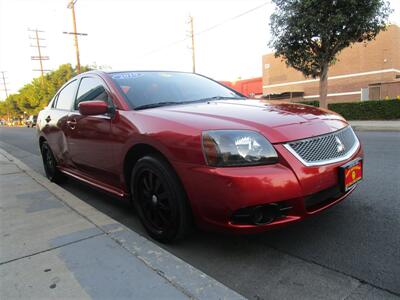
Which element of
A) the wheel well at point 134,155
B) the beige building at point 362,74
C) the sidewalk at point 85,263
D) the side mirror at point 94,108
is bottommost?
the sidewalk at point 85,263

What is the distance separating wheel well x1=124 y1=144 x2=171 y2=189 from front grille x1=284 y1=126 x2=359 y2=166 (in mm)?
1004

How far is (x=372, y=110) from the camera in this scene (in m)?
18.3

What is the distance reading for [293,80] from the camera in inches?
1724

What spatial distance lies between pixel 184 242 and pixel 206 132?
107 cm

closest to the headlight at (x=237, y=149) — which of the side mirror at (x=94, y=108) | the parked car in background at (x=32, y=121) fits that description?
the side mirror at (x=94, y=108)

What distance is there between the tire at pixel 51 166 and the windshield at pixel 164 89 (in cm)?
221

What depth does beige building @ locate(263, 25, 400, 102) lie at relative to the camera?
1371 inches

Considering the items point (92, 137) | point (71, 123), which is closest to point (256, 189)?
point (92, 137)

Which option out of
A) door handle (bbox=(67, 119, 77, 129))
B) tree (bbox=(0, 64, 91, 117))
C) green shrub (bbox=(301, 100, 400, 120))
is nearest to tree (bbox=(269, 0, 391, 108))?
green shrub (bbox=(301, 100, 400, 120))

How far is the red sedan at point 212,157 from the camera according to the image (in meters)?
2.34

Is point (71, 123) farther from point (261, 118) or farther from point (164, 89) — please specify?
point (261, 118)

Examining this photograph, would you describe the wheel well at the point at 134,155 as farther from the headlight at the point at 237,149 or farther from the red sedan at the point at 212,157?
the headlight at the point at 237,149

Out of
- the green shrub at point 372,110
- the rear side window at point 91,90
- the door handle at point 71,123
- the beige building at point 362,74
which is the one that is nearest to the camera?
the rear side window at point 91,90

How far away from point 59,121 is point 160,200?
8.11 feet
